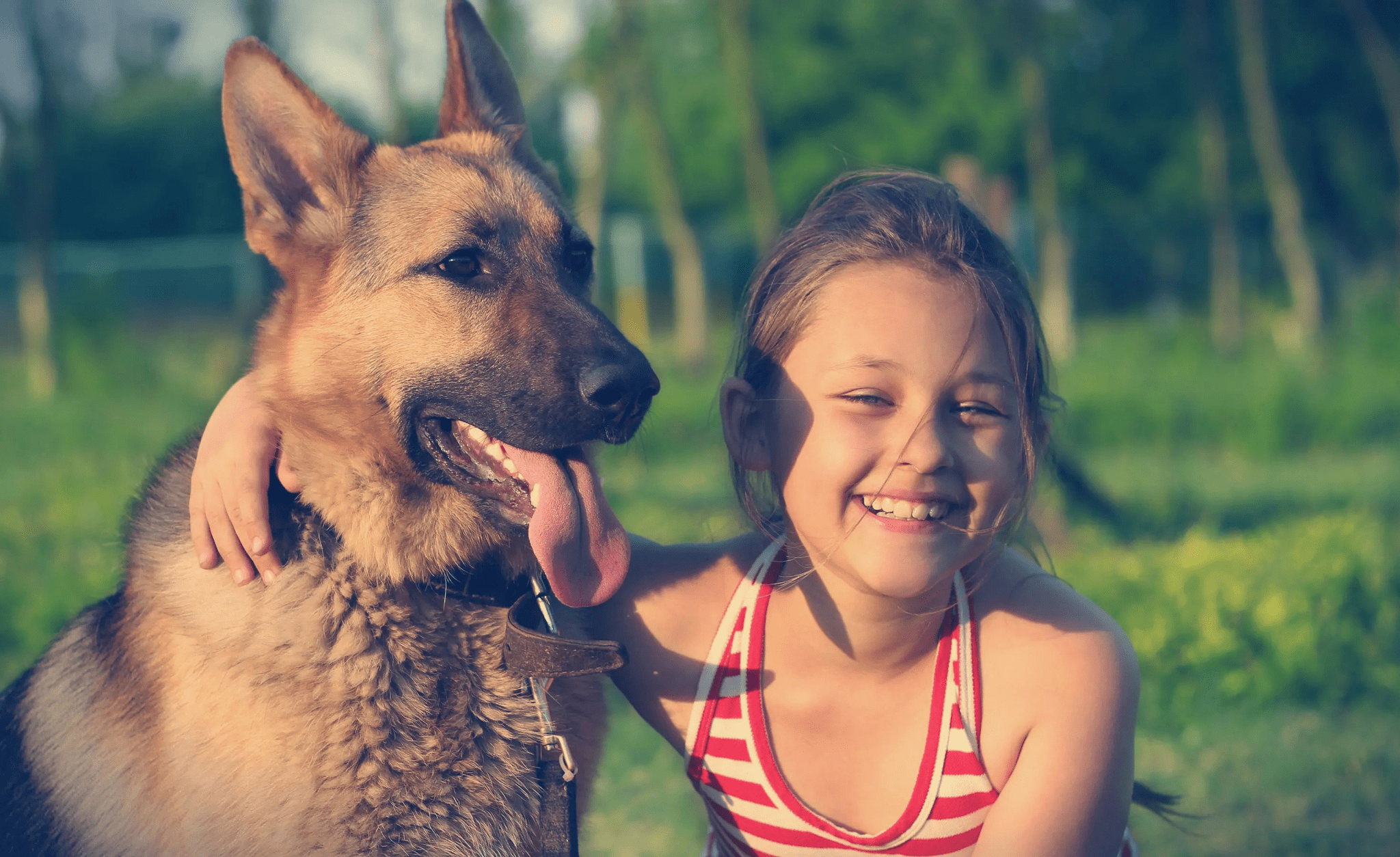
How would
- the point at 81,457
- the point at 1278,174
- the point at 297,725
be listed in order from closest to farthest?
the point at 297,725 → the point at 81,457 → the point at 1278,174

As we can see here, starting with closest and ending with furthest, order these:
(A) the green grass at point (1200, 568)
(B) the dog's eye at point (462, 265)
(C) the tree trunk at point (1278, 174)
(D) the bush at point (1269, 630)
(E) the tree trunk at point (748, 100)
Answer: (B) the dog's eye at point (462, 265)
(A) the green grass at point (1200, 568)
(D) the bush at point (1269, 630)
(E) the tree trunk at point (748, 100)
(C) the tree trunk at point (1278, 174)

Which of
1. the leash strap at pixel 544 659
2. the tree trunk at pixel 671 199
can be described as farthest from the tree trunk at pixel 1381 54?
the leash strap at pixel 544 659

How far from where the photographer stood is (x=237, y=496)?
2.04 meters

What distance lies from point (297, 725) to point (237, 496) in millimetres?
451

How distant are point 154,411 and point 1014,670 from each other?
475 inches

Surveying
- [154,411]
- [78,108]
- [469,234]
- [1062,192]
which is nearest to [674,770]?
[469,234]

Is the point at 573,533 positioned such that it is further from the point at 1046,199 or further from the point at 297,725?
the point at 1046,199

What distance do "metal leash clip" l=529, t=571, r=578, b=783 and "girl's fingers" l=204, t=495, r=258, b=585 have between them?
0.57 metres

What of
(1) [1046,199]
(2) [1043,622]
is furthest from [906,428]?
(1) [1046,199]

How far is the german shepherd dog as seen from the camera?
6.39 ft

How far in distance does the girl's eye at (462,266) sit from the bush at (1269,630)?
3249 mm

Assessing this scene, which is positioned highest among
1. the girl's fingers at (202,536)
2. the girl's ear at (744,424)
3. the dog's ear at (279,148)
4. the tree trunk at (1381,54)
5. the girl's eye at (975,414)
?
the tree trunk at (1381,54)

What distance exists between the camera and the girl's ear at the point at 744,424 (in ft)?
7.38

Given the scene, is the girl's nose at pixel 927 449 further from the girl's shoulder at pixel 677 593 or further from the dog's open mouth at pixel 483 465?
the dog's open mouth at pixel 483 465
